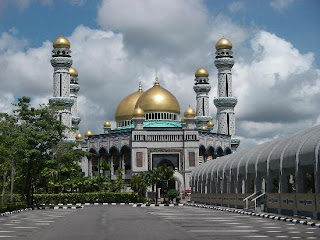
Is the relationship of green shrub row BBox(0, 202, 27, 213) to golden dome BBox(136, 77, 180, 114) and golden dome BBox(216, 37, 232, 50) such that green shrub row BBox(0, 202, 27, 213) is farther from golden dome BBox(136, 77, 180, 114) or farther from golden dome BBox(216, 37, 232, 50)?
golden dome BBox(216, 37, 232, 50)

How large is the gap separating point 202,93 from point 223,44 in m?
11.9

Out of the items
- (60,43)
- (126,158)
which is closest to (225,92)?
(126,158)

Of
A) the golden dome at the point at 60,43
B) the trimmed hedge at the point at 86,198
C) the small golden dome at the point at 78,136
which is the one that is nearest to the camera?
the trimmed hedge at the point at 86,198

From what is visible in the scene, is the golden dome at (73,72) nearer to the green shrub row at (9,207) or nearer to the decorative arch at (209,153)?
the decorative arch at (209,153)

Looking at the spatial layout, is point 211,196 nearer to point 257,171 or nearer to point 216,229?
point 257,171

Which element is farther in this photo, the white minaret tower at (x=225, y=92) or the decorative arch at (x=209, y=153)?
the white minaret tower at (x=225, y=92)

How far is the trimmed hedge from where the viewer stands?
191 feet

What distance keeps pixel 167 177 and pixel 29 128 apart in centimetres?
1843

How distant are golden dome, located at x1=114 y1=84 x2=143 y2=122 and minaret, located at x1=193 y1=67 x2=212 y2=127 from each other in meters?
11.0

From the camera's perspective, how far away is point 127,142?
88.2 meters

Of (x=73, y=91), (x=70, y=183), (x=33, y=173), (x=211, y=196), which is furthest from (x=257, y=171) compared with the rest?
(x=73, y=91)

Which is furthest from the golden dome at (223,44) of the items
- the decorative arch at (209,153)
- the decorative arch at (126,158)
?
the decorative arch at (126,158)

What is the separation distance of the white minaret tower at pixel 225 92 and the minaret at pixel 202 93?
826 cm

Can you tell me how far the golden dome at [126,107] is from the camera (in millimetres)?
97500
